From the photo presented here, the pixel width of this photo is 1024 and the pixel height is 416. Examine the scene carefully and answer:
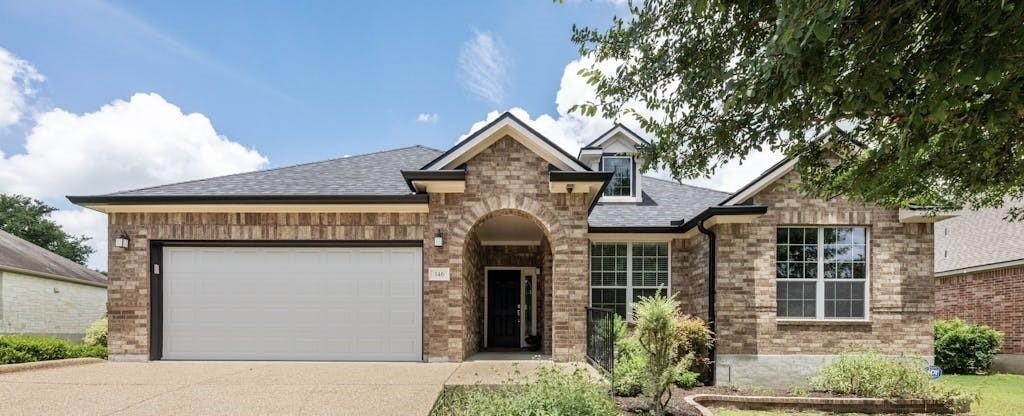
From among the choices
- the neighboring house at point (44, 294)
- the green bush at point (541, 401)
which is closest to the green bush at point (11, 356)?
the green bush at point (541, 401)

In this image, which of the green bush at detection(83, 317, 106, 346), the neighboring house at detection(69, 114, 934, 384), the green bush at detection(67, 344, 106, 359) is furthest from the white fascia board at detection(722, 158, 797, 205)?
the green bush at detection(83, 317, 106, 346)

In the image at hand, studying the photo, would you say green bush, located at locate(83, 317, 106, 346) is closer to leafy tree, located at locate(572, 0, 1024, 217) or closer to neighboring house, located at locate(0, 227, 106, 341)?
neighboring house, located at locate(0, 227, 106, 341)

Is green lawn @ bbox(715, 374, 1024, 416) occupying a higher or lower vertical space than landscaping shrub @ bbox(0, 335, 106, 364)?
lower

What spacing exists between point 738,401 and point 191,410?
301 inches

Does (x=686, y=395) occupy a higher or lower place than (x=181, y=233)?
lower

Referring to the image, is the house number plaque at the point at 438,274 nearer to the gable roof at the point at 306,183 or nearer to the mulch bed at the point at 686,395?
the gable roof at the point at 306,183

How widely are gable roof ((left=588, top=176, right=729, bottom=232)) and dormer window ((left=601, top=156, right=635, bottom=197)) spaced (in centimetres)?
42

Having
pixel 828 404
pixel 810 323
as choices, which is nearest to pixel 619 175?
pixel 810 323

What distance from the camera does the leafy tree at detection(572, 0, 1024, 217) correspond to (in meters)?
3.47

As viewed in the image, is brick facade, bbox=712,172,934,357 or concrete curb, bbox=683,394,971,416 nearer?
concrete curb, bbox=683,394,971,416

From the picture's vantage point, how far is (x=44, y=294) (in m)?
17.7

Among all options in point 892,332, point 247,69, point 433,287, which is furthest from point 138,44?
point 892,332

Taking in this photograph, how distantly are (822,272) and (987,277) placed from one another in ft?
25.7

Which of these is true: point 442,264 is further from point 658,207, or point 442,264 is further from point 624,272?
point 658,207
